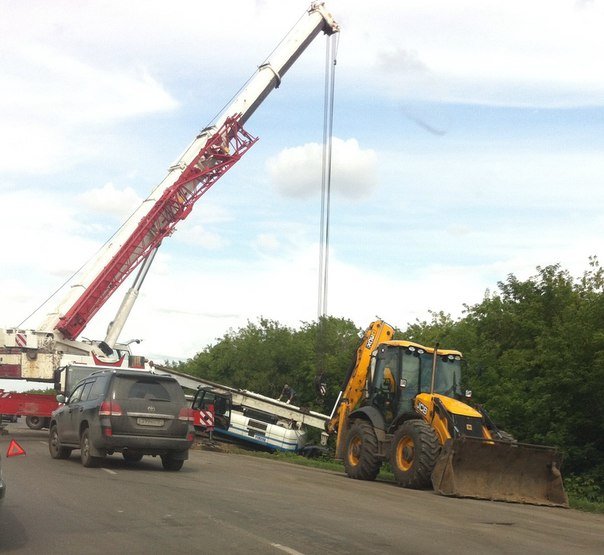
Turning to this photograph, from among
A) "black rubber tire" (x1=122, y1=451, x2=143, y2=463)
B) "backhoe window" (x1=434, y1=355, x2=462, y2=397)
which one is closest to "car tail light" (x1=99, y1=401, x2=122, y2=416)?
"black rubber tire" (x1=122, y1=451, x2=143, y2=463)

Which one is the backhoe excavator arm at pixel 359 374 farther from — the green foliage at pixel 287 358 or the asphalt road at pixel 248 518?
the green foliage at pixel 287 358

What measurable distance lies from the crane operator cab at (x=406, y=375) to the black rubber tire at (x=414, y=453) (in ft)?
4.00

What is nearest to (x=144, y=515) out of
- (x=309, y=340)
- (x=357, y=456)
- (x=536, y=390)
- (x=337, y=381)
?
(x=357, y=456)

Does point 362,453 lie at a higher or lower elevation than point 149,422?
lower

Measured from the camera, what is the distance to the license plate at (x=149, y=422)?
16016mm

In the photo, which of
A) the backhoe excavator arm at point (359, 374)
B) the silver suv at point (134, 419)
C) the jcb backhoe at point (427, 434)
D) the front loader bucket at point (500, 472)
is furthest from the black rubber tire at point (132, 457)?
the front loader bucket at point (500, 472)

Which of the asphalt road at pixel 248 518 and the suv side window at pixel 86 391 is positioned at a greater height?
the suv side window at pixel 86 391

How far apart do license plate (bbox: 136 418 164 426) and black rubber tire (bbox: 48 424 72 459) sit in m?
2.70

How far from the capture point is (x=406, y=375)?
19031 millimetres

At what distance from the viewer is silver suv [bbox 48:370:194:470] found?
15.9 m

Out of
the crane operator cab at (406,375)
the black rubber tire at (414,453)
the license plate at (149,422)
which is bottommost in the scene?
the black rubber tire at (414,453)

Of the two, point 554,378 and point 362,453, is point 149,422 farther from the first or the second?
point 554,378

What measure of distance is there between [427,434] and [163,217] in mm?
15199

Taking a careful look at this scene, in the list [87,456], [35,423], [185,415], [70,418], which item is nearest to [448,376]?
[185,415]
